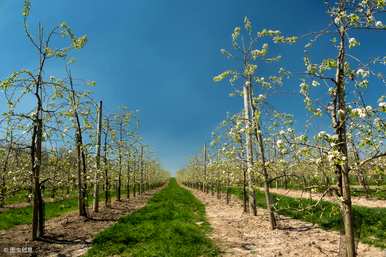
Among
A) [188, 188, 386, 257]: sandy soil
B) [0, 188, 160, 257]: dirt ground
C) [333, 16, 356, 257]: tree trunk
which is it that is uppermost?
[333, 16, 356, 257]: tree trunk

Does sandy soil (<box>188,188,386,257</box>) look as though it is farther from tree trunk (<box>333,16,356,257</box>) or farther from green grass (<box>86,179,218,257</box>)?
tree trunk (<box>333,16,356,257</box>)

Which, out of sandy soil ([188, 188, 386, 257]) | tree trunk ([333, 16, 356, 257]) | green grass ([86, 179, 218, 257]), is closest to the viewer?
tree trunk ([333, 16, 356, 257])

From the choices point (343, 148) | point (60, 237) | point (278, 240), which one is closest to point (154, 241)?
point (60, 237)

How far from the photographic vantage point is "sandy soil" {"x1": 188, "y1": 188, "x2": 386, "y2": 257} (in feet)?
31.8

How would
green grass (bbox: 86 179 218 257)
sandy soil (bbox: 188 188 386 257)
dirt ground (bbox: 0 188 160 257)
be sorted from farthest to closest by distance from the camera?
dirt ground (bbox: 0 188 160 257)
green grass (bbox: 86 179 218 257)
sandy soil (bbox: 188 188 386 257)

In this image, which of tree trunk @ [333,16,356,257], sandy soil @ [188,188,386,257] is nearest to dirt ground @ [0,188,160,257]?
sandy soil @ [188,188,386,257]

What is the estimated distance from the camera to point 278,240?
11.4 metres

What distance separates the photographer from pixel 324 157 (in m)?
6.36

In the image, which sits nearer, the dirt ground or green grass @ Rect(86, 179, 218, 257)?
green grass @ Rect(86, 179, 218, 257)

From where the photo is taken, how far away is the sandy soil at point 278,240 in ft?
31.8

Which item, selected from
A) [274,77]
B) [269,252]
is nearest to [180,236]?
[269,252]

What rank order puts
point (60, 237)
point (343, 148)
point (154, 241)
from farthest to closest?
point (60, 237) → point (154, 241) → point (343, 148)

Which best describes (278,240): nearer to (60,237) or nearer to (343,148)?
(343,148)

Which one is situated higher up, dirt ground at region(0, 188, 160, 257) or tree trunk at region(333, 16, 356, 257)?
tree trunk at region(333, 16, 356, 257)
